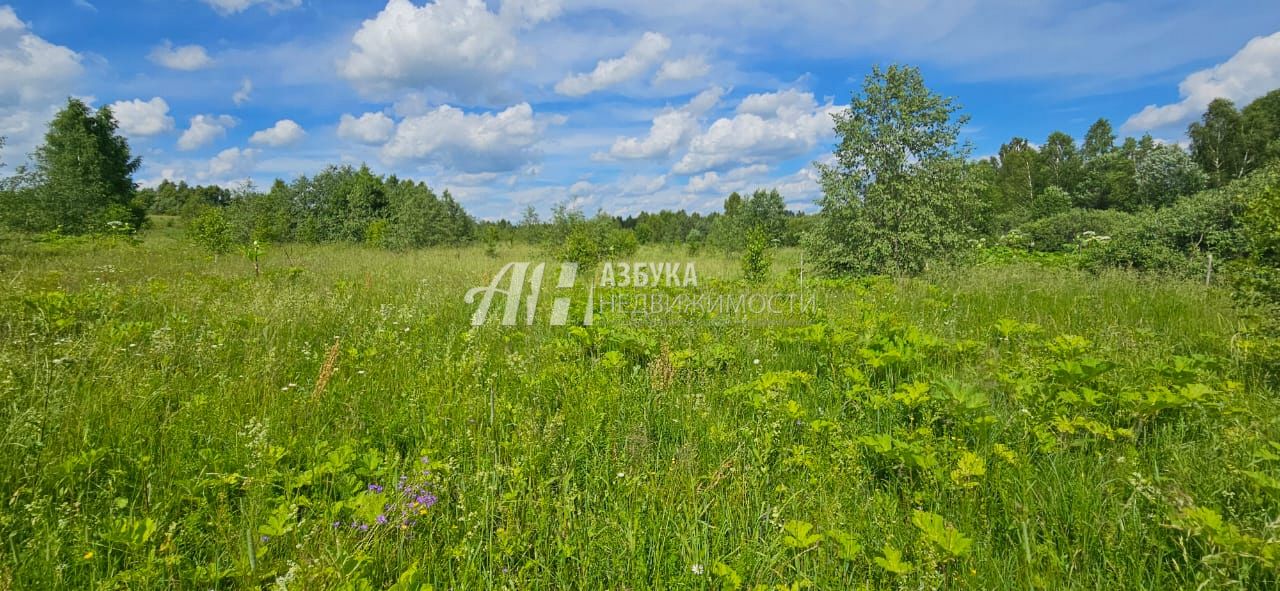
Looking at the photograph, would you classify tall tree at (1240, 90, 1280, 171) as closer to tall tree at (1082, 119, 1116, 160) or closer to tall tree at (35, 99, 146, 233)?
tall tree at (1082, 119, 1116, 160)

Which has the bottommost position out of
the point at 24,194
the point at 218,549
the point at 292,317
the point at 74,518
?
the point at 218,549

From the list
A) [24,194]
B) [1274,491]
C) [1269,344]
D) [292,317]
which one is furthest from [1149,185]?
[24,194]

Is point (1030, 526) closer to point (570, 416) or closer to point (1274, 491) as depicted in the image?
point (1274, 491)

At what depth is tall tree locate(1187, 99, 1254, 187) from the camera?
119 ft

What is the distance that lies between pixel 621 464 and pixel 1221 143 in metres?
60.3

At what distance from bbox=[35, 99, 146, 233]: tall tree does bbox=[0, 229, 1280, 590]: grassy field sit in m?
30.2

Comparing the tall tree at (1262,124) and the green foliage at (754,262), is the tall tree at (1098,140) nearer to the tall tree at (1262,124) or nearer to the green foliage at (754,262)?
the tall tree at (1262,124)

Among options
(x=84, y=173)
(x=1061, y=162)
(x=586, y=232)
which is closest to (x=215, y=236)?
(x=586, y=232)

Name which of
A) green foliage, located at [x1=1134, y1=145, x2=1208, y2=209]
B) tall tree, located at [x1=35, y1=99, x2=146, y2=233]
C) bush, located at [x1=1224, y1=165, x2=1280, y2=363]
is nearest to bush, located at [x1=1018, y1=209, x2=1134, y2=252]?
bush, located at [x1=1224, y1=165, x2=1280, y2=363]

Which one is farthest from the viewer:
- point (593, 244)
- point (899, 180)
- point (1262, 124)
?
point (1262, 124)

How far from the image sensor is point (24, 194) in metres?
21.6

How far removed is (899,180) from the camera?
1010 cm

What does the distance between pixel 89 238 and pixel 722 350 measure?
22467 millimetres

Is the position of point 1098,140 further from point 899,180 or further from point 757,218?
point 899,180
